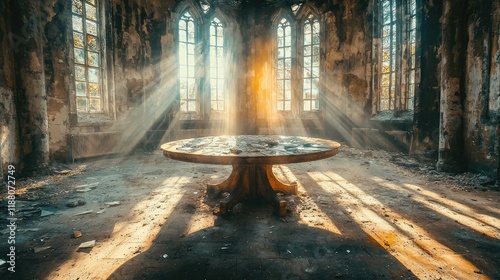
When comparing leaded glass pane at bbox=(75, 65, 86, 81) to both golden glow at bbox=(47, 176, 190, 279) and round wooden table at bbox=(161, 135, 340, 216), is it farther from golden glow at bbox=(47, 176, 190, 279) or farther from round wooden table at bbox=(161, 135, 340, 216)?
round wooden table at bbox=(161, 135, 340, 216)

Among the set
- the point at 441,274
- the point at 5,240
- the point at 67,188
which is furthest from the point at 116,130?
the point at 441,274

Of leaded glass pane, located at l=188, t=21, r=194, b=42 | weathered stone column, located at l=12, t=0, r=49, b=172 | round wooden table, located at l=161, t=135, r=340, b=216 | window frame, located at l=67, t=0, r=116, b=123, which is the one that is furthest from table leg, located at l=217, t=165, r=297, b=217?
leaded glass pane, located at l=188, t=21, r=194, b=42

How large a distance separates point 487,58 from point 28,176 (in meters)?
8.12

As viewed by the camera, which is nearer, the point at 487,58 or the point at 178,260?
the point at 178,260

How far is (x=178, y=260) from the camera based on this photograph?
206 centimetres

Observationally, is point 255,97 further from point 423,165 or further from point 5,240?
point 5,240

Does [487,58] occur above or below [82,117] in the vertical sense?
above

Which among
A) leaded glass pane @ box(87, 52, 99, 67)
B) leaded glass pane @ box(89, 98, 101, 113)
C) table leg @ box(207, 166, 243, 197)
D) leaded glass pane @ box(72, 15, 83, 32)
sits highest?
leaded glass pane @ box(72, 15, 83, 32)

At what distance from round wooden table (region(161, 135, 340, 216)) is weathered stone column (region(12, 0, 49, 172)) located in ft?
11.6

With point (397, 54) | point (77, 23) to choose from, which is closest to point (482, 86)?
point (397, 54)

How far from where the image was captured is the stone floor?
1.94 meters

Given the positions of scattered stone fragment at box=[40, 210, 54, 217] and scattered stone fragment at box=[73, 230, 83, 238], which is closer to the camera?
scattered stone fragment at box=[73, 230, 83, 238]

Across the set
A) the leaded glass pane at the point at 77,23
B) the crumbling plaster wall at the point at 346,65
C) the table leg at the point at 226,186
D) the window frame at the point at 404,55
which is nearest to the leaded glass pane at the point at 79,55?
the leaded glass pane at the point at 77,23

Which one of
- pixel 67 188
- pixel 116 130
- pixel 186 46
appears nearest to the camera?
pixel 67 188
